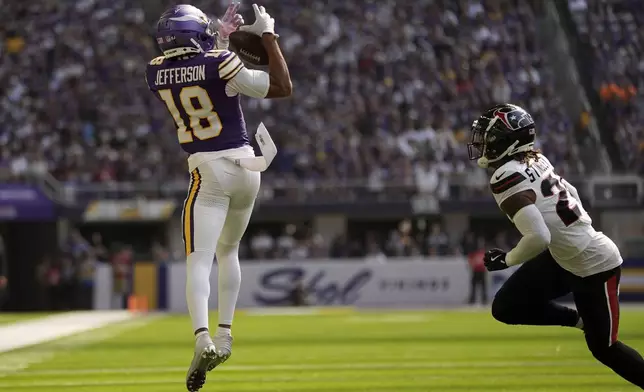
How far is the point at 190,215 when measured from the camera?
6277mm

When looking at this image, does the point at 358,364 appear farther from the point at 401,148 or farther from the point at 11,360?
the point at 401,148

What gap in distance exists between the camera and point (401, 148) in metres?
22.6

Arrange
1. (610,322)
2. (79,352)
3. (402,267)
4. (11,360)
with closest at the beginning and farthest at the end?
(610,322) → (11,360) → (79,352) → (402,267)

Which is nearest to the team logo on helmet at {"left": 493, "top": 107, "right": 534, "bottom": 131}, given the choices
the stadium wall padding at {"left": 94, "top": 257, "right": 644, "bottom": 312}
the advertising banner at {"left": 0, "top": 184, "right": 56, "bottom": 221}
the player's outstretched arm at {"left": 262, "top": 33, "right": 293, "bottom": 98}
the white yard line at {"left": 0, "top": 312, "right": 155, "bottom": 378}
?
the player's outstretched arm at {"left": 262, "top": 33, "right": 293, "bottom": 98}

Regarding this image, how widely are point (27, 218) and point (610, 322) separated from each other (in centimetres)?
1828

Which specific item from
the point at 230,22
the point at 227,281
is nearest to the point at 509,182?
the point at 227,281

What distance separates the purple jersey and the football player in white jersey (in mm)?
1335

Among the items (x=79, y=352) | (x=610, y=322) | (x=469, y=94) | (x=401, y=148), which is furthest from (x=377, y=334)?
(x=469, y=94)

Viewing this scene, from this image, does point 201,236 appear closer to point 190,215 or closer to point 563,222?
point 190,215

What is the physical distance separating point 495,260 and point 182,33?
2113 millimetres

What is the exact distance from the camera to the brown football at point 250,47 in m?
6.59

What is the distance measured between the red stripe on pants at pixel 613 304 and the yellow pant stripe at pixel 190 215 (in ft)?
7.12

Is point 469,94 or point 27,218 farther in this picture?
point 469,94

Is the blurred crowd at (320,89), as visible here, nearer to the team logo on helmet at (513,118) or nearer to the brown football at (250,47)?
the brown football at (250,47)
